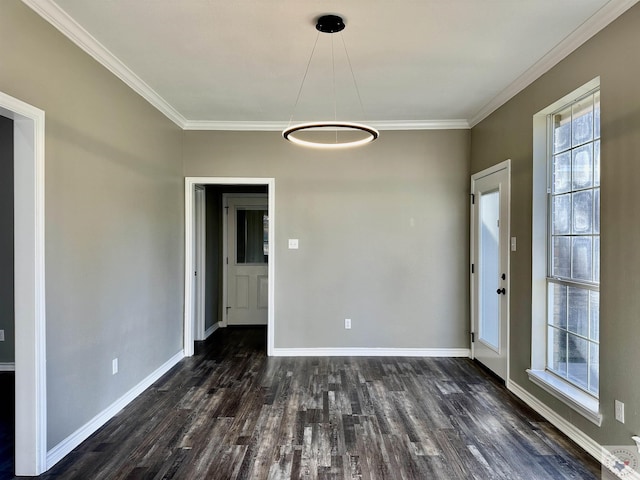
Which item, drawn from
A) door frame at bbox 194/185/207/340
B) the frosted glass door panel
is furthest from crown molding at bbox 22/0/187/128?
the frosted glass door panel

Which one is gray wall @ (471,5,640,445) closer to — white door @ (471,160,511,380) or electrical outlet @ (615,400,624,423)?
electrical outlet @ (615,400,624,423)

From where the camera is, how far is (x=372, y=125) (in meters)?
4.29

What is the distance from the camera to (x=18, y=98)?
195 centimetres

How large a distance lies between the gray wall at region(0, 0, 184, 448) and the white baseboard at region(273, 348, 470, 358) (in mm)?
1426

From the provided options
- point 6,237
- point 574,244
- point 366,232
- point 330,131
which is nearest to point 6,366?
point 6,237

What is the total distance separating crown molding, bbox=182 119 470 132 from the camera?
4.29 metres

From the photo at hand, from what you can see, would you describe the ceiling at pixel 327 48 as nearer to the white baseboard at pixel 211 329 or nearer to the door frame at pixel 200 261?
the door frame at pixel 200 261

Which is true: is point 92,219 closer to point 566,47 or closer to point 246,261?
point 246,261

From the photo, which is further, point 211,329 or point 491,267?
point 211,329

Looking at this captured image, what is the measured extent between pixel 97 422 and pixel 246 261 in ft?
11.3

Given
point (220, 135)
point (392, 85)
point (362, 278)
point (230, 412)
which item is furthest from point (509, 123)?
point (230, 412)

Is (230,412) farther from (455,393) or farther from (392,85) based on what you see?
(392,85)

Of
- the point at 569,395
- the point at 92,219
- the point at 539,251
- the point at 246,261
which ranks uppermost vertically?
the point at 92,219

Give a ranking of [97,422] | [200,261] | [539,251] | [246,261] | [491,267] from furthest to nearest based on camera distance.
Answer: [246,261] → [200,261] → [491,267] → [539,251] → [97,422]
